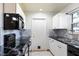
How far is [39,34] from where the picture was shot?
6699 millimetres

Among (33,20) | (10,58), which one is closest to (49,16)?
(33,20)

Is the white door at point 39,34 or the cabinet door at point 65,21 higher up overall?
the cabinet door at point 65,21

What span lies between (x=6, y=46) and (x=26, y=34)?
395 centimetres

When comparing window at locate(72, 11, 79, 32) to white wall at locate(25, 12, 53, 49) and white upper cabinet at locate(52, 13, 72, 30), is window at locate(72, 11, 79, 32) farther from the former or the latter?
white wall at locate(25, 12, 53, 49)

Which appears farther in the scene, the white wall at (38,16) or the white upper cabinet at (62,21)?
the white wall at (38,16)

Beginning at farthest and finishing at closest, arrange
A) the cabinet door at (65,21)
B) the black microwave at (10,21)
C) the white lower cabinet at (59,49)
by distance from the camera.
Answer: the cabinet door at (65,21) < the white lower cabinet at (59,49) < the black microwave at (10,21)

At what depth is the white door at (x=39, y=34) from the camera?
6605mm

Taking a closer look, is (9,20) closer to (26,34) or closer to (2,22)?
(2,22)

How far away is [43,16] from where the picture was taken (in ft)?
21.9

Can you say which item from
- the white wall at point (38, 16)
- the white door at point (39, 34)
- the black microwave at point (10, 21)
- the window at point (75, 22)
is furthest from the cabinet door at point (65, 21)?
the black microwave at point (10, 21)

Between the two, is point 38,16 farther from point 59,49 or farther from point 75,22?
point 59,49

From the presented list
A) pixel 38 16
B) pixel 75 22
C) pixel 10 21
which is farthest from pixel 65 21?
pixel 10 21

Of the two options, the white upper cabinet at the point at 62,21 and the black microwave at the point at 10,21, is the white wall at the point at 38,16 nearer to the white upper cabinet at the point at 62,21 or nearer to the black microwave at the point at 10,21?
the white upper cabinet at the point at 62,21

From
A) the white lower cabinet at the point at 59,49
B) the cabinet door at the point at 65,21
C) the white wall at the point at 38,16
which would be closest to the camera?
the white lower cabinet at the point at 59,49
